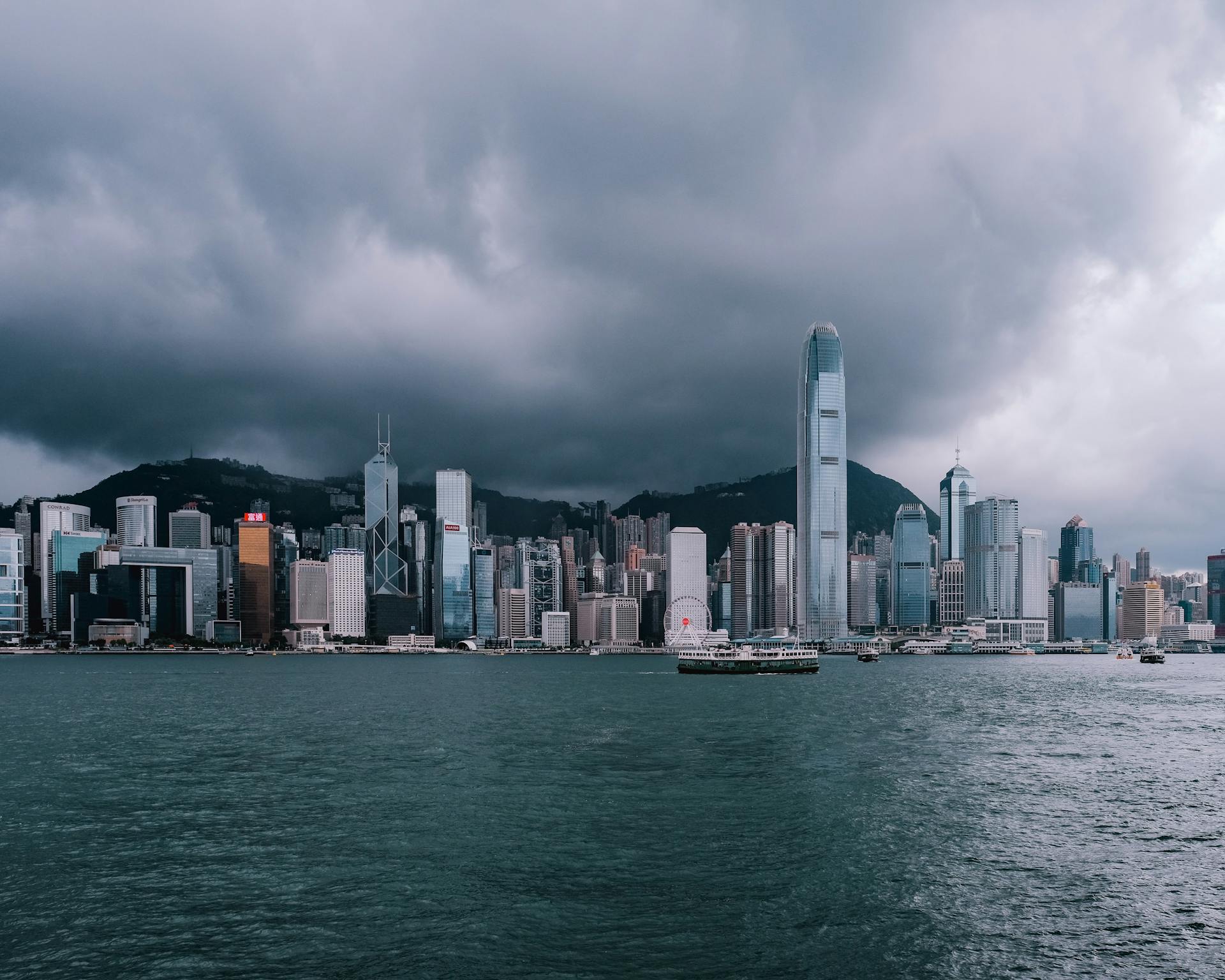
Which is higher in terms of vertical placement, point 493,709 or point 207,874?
point 207,874

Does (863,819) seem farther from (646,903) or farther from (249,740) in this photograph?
(249,740)

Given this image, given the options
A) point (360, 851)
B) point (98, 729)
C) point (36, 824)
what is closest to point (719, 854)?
point (360, 851)

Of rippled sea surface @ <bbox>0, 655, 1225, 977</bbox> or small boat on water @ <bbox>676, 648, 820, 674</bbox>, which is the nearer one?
rippled sea surface @ <bbox>0, 655, 1225, 977</bbox>

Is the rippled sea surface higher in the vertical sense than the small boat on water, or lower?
higher

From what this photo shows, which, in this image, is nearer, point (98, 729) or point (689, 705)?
point (98, 729)

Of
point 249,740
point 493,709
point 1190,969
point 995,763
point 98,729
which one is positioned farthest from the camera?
point 493,709
